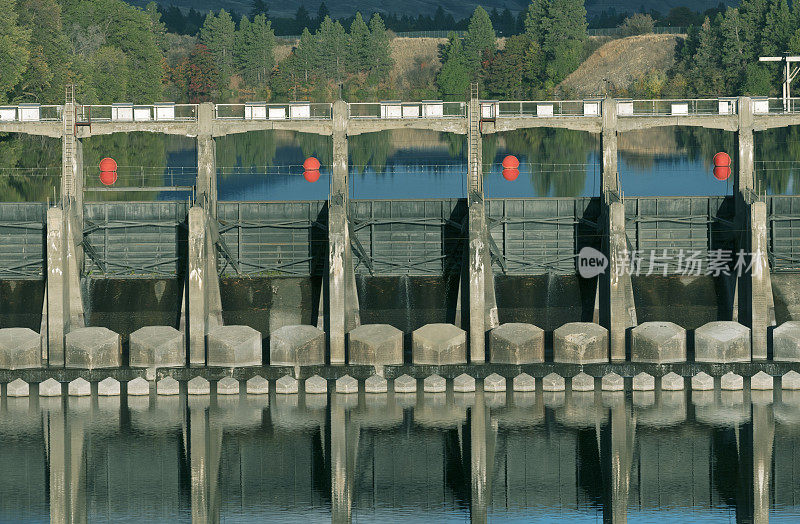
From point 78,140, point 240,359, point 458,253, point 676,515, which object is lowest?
point 676,515

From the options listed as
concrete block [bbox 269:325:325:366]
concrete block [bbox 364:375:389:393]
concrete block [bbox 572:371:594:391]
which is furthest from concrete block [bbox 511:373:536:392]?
concrete block [bbox 269:325:325:366]

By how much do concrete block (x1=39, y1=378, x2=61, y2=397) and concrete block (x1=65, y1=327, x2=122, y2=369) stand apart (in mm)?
1564

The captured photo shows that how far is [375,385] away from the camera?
6225 centimetres

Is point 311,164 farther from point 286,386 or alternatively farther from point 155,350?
point 286,386

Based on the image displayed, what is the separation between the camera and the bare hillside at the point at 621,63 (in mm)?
177625

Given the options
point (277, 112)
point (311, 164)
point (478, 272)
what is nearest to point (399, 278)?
point (478, 272)

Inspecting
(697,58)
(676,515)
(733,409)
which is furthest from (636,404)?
(697,58)

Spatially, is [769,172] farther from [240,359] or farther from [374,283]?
[240,359]

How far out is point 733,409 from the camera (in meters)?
59.8

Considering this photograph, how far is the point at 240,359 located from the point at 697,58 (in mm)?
112154

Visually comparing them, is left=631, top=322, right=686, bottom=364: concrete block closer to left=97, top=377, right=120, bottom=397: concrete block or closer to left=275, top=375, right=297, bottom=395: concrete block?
left=275, top=375, right=297, bottom=395: concrete block

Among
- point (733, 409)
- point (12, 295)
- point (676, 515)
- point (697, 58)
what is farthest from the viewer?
point (697, 58)

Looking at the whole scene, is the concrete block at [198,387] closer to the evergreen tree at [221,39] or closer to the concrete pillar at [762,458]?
the concrete pillar at [762,458]

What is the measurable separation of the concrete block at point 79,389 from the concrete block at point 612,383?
22.5m
